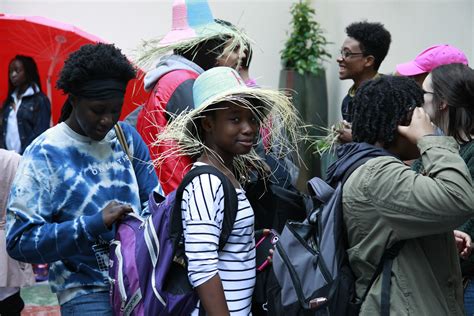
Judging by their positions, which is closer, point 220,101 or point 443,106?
point 220,101

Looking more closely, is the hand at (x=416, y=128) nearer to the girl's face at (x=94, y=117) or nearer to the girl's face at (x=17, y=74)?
the girl's face at (x=94, y=117)

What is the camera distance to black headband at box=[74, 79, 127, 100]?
343 cm

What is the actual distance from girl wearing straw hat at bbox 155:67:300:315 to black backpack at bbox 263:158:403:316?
0.41ft

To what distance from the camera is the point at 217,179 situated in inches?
115

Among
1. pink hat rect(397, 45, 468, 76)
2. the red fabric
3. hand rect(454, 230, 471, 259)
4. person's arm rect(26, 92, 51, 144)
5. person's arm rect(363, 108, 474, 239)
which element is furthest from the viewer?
person's arm rect(26, 92, 51, 144)

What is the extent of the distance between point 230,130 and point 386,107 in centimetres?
61

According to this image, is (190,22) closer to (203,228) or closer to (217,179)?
(217,179)

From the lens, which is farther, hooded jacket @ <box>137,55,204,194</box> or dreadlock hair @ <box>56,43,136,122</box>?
hooded jacket @ <box>137,55,204,194</box>

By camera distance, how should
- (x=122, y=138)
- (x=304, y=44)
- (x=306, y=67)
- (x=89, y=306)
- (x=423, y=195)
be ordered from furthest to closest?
(x=304, y=44)
(x=306, y=67)
(x=122, y=138)
(x=89, y=306)
(x=423, y=195)

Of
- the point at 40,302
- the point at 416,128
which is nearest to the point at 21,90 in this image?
the point at 40,302

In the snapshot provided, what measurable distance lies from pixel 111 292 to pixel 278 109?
103 centimetres

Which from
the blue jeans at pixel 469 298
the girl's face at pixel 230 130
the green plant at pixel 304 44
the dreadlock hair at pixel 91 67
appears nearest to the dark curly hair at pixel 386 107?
the girl's face at pixel 230 130

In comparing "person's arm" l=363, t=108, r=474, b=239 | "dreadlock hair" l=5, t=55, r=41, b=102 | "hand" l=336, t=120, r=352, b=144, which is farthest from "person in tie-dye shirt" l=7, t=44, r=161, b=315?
"dreadlock hair" l=5, t=55, r=41, b=102

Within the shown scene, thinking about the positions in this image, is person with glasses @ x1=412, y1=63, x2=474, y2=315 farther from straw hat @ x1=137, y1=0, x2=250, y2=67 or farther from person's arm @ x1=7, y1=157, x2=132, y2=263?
person's arm @ x1=7, y1=157, x2=132, y2=263
